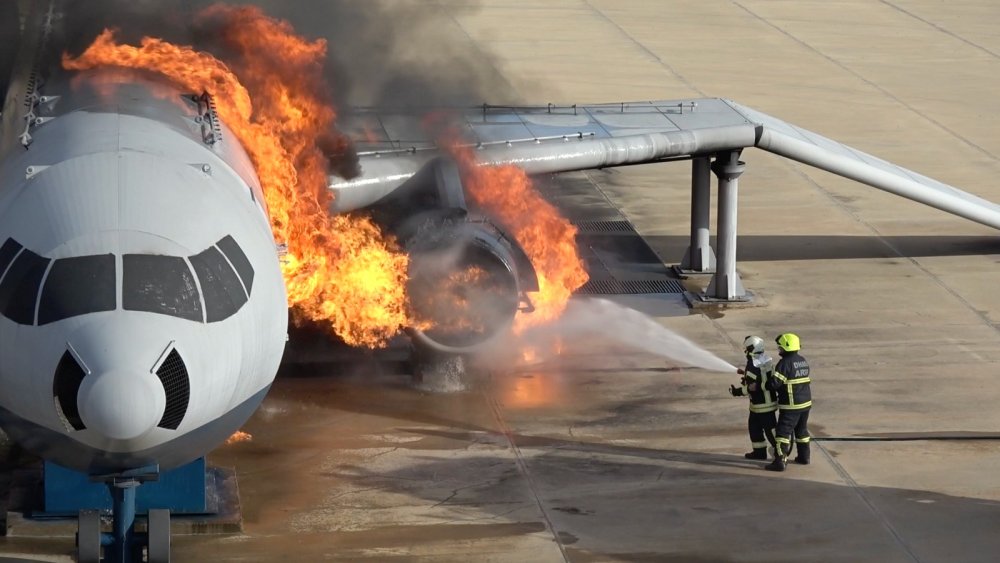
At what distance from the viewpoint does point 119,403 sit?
11.3 meters

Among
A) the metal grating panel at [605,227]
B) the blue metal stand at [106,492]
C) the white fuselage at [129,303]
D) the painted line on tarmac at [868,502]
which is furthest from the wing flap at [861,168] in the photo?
the white fuselage at [129,303]

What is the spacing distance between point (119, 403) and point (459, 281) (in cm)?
878

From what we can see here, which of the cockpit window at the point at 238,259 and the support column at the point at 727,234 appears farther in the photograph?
the support column at the point at 727,234

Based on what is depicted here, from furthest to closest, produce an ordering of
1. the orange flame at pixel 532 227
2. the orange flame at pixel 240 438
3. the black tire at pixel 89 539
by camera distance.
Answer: the orange flame at pixel 532 227, the orange flame at pixel 240 438, the black tire at pixel 89 539

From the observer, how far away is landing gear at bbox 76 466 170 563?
491 inches

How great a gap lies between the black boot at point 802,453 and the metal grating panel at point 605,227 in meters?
8.99

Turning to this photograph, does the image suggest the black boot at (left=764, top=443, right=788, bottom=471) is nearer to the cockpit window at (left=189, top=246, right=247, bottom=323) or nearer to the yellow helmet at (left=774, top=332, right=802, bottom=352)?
the yellow helmet at (left=774, top=332, right=802, bottom=352)

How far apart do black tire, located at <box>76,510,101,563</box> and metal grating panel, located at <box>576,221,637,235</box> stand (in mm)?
13951

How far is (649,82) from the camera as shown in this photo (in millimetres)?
36531

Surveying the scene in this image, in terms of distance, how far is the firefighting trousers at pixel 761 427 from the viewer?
1791cm

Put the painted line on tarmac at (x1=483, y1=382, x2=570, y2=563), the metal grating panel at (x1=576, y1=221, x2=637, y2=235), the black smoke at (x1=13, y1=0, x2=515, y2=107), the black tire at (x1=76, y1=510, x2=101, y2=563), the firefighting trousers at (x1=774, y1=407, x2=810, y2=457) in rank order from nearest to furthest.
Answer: the black tire at (x1=76, y1=510, x2=101, y2=563) → the painted line on tarmac at (x1=483, y1=382, x2=570, y2=563) → the firefighting trousers at (x1=774, y1=407, x2=810, y2=457) → the black smoke at (x1=13, y1=0, x2=515, y2=107) → the metal grating panel at (x1=576, y1=221, x2=637, y2=235)

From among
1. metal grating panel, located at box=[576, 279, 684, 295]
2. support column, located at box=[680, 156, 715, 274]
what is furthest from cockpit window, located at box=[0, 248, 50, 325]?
support column, located at box=[680, 156, 715, 274]

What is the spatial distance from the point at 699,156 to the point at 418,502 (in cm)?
842

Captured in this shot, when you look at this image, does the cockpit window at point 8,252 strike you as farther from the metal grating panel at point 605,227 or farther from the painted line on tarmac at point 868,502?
the metal grating panel at point 605,227
